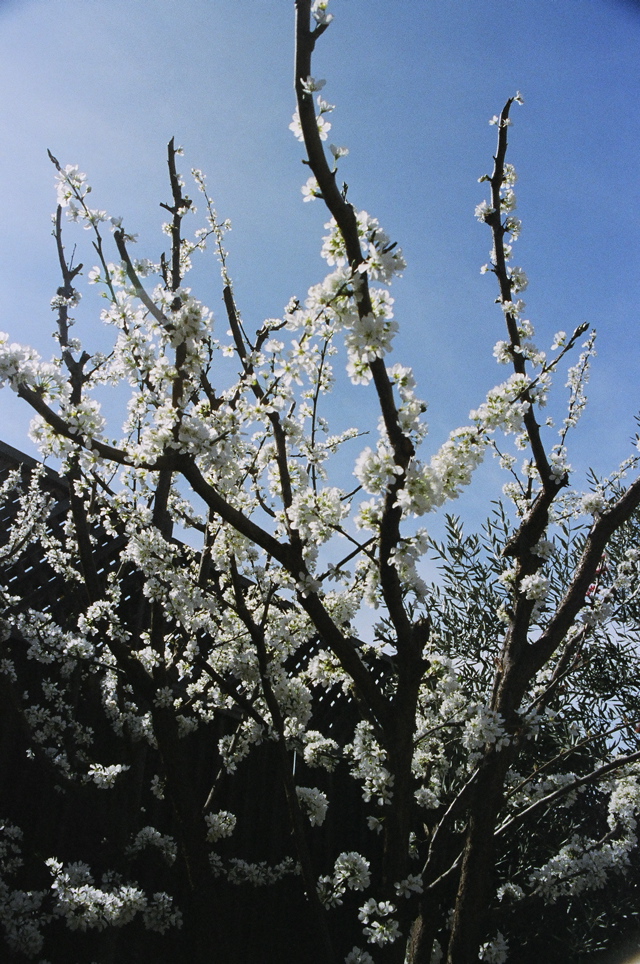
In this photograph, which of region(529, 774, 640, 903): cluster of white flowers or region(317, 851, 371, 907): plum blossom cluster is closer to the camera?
region(317, 851, 371, 907): plum blossom cluster

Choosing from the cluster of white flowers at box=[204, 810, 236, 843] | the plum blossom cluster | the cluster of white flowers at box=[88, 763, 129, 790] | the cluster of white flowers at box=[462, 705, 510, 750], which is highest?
the cluster of white flowers at box=[462, 705, 510, 750]

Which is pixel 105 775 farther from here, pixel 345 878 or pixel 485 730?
pixel 485 730

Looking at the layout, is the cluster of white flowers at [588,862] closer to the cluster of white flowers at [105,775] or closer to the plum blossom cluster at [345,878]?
the plum blossom cluster at [345,878]

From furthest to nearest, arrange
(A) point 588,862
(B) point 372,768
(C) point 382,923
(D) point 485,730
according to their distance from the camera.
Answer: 1. (A) point 588,862
2. (D) point 485,730
3. (B) point 372,768
4. (C) point 382,923

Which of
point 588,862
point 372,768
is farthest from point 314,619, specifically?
point 588,862

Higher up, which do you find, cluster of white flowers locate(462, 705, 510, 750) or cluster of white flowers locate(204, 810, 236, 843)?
cluster of white flowers locate(462, 705, 510, 750)

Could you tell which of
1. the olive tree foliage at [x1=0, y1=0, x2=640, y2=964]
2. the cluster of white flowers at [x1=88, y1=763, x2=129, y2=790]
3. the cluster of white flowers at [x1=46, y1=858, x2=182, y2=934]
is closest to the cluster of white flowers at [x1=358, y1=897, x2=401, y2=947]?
the olive tree foliage at [x1=0, y1=0, x2=640, y2=964]

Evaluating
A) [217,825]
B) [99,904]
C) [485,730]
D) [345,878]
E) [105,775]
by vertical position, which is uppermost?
[485,730]

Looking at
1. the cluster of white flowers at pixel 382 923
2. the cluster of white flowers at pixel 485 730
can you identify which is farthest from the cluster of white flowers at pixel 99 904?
the cluster of white flowers at pixel 485 730

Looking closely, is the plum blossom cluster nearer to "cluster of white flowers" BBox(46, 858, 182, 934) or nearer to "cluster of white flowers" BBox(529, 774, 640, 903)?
"cluster of white flowers" BBox(46, 858, 182, 934)

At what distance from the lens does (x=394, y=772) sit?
273cm

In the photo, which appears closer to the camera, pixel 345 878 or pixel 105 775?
pixel 345 878

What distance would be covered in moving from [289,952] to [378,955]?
218 centimetres

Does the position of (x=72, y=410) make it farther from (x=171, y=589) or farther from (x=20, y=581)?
(x=20, y=581)
